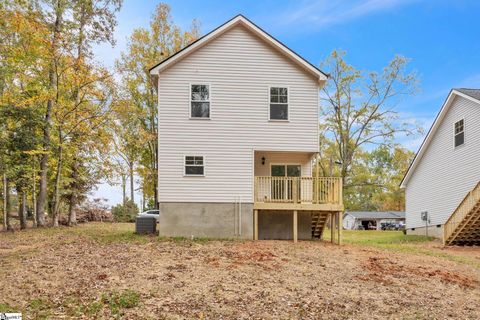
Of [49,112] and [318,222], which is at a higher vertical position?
[49,112]

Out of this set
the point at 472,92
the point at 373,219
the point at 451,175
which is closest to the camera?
the point at 472,92

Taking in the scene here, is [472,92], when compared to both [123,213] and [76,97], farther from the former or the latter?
[123,213]

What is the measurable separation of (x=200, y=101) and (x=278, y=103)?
3342mm

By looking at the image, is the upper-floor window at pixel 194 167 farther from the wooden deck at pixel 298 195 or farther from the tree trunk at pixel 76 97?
the tree trunk at pixel 76 97

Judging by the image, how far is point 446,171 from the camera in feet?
72.8

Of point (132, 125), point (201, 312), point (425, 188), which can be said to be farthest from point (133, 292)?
point (132, 125)

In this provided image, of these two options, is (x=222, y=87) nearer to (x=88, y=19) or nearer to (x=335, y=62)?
(x=88, y=19)

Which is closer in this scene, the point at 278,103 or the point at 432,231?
the point at 278,103

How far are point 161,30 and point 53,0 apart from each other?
33.8 feet

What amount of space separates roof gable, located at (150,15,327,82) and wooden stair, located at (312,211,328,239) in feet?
19.4

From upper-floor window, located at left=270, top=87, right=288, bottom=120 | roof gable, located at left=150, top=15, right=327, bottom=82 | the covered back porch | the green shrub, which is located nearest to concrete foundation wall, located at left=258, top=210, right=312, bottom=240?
the covered back porch

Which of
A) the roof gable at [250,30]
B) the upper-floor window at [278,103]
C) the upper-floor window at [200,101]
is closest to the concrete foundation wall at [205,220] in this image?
the upper-floor window at [200,101]

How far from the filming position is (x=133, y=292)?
8.63 m

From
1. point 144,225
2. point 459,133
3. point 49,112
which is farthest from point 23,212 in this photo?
point 459,133
